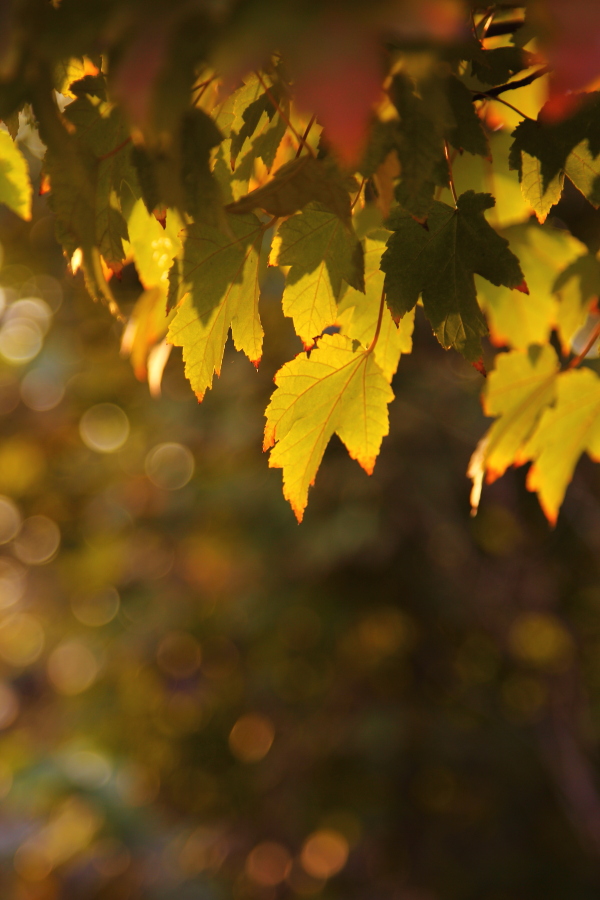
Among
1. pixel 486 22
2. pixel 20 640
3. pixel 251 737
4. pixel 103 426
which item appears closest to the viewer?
pixel 486 22

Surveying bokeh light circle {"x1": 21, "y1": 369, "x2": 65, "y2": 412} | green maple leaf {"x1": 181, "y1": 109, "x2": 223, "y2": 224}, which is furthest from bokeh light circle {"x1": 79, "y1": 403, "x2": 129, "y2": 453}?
green maple leaf {"x1": 181, "y1": 109, "x2": 223, "y2": 224}

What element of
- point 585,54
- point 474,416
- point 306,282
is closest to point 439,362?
point 474,416

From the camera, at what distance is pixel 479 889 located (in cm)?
345

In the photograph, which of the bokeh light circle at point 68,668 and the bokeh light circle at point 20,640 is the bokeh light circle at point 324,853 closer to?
the bokeh light circle at point 68,668

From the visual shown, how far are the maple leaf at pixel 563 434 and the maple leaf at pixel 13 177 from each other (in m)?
0.72

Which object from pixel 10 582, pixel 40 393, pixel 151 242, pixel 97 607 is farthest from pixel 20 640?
pixel 151 242

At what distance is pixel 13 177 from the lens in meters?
0.79

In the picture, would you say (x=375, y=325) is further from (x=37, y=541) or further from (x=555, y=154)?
(x=37, y=541)

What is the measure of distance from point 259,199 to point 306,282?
0.14m

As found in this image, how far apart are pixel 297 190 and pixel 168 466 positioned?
10.7 ft

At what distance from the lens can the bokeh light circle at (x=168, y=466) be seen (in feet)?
11.9

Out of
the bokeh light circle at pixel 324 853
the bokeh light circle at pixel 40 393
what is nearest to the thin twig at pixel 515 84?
the bokeh light circle at pixel 40 393

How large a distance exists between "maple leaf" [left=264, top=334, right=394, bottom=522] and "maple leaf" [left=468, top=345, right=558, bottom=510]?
0.28 metres

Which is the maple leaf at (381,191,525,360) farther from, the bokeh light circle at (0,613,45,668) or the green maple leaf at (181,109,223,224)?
the bokeh light circle at (0,613,45,668)
